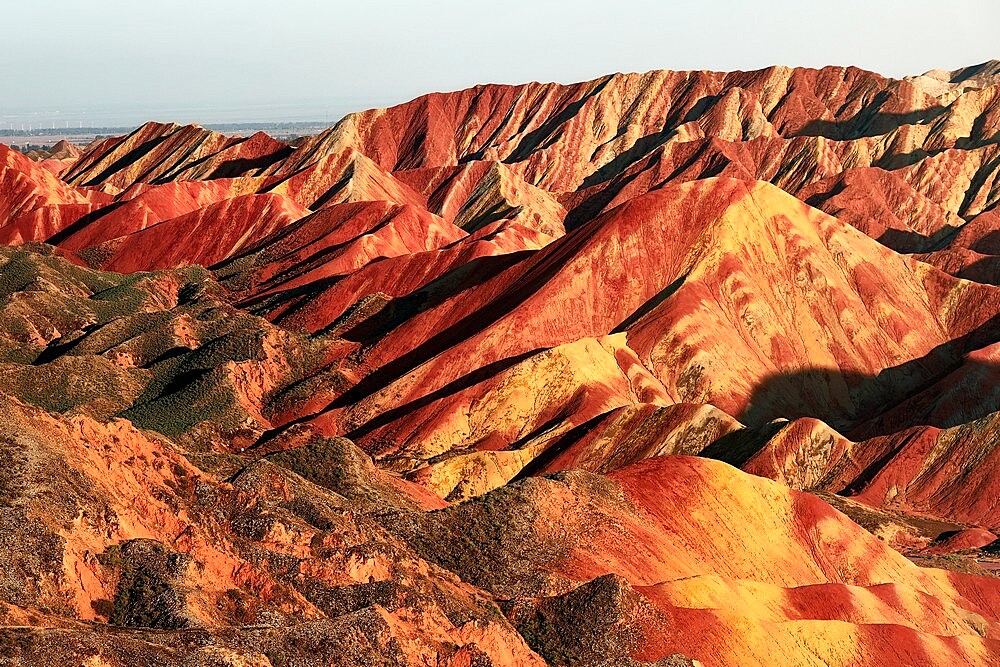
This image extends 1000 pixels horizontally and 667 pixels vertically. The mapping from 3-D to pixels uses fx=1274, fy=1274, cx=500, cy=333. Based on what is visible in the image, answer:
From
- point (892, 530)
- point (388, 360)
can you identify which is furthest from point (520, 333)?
point (892, 530)

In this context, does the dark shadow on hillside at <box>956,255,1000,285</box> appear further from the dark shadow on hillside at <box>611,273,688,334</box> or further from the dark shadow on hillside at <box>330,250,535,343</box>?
the dark shadow on hillside at <box>330,250,535,343</box>

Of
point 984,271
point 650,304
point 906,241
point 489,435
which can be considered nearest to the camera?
point 489,435

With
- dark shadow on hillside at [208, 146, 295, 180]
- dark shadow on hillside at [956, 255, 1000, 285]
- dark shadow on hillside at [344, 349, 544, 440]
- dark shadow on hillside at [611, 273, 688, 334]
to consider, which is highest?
dark shadow on hillside at [208, 146, 295, 180]

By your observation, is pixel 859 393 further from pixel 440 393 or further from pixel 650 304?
pixel 440 393

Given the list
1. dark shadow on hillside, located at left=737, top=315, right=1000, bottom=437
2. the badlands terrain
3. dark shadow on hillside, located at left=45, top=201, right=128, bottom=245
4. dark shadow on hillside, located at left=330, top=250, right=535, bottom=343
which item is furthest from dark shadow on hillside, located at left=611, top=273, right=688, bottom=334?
dark shadow on hillside, located at left=45, top=201, right=128, bottom=245

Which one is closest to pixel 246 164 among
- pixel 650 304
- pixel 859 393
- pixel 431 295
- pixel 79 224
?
pixel 79 224

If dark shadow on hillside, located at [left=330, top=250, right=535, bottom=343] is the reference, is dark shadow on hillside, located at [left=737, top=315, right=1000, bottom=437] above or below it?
below

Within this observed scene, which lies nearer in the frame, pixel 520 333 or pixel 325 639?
pixel 325 639

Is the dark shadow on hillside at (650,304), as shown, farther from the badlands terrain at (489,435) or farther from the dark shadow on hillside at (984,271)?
the dark shadow on hillside at (984,271)

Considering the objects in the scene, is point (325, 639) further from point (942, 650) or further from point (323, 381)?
point (323, 381)
